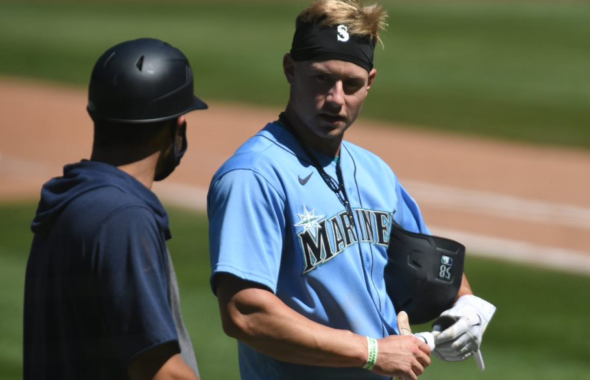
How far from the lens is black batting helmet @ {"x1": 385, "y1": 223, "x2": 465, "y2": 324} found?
3.77m

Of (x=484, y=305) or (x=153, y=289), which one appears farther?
(x=484, y=305)

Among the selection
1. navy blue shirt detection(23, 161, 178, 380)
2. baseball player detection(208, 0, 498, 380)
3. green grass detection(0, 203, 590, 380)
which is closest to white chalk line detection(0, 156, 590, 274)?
green grass detection(0, 203, 590, 380)

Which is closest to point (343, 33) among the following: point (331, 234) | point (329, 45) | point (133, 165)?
point (329, 45)

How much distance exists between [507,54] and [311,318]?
55.9ft

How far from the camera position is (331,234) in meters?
3.47

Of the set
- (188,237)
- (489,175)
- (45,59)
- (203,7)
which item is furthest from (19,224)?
(203,7)

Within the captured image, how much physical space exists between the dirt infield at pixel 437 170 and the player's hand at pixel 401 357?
5825 mm

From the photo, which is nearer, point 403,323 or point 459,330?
point 403,323

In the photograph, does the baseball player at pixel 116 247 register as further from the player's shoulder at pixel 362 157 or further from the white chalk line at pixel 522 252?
the white chalk line at pixel 522 252

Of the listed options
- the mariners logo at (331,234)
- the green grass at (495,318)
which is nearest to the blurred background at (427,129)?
the green grass at (495,318)

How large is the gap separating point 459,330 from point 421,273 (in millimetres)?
253

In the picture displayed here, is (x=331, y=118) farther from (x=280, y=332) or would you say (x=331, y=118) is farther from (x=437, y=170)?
(x=437, y=170)

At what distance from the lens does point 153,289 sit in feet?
9.09

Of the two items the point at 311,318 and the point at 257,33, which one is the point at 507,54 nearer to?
the point at 257,33
